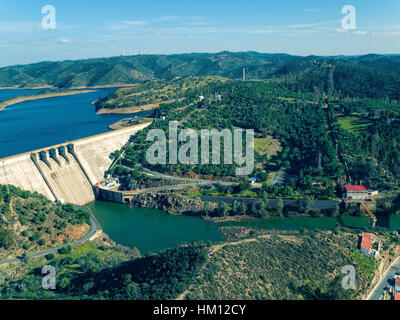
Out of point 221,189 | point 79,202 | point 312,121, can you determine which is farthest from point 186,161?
point 312,121

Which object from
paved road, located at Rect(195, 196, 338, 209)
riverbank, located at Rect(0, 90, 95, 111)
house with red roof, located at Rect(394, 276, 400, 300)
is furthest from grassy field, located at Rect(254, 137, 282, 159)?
riverbank, located at Rect(0, 90, 95, 111)

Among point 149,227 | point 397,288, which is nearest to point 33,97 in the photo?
→ point 149,227

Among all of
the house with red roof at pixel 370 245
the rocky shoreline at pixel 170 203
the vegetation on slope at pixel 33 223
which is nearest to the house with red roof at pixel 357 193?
the house with red roof at pixel 370 245

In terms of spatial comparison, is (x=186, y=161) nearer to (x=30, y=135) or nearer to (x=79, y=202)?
(x=79, y=202)

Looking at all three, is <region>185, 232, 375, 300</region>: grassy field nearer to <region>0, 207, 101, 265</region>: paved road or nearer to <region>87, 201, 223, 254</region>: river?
<region>87, 201, 223, 254</region>: river

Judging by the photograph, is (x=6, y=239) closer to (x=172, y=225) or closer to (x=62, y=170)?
Result: (x=172, y=225)

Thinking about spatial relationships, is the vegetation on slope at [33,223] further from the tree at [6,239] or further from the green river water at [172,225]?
the green river water at [172,225]
